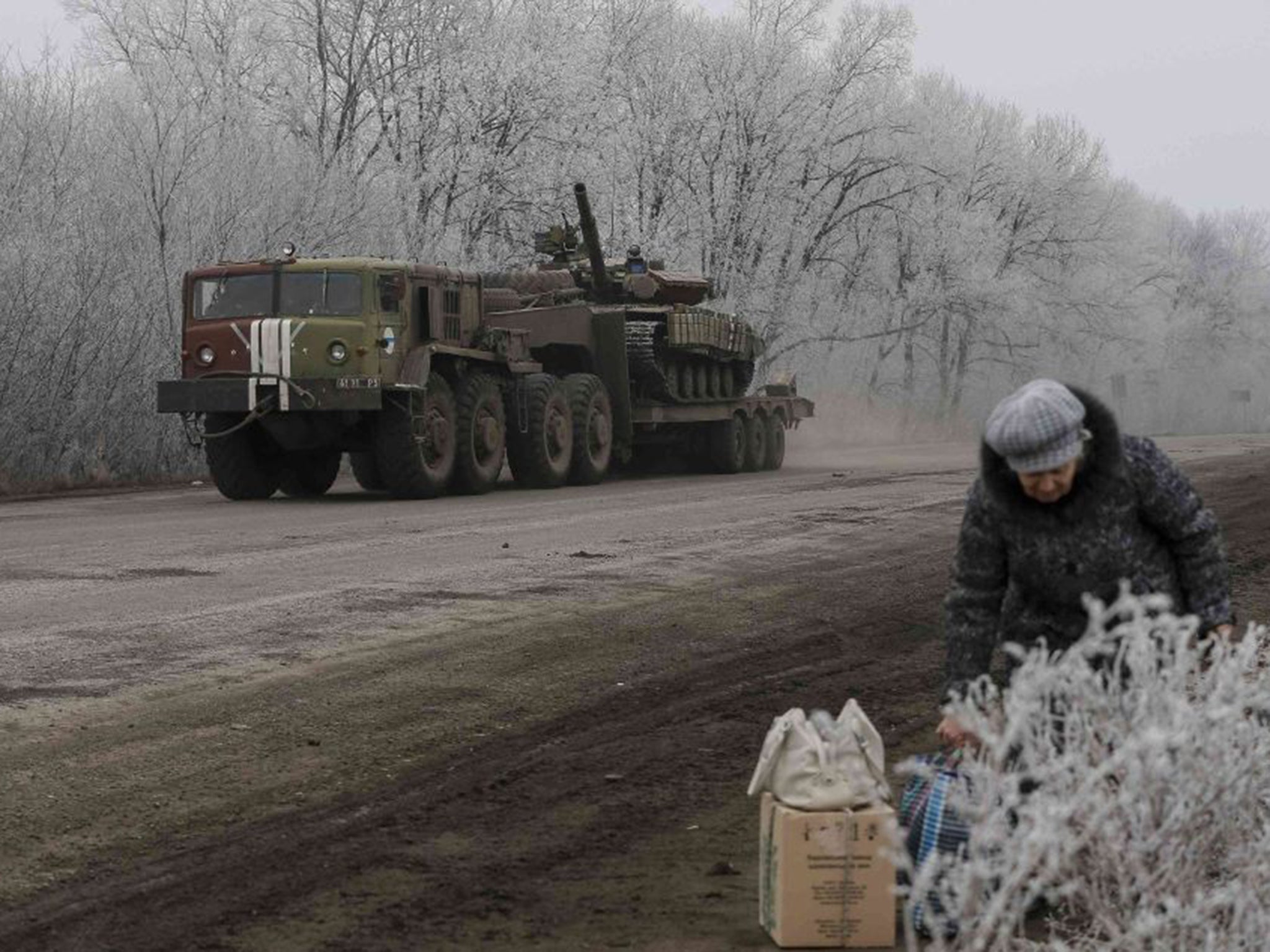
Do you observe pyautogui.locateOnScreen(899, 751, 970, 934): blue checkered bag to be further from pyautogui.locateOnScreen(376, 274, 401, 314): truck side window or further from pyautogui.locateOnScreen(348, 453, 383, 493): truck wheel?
pyautogui.locateOnScreen(348, 453, 383, 493): truck wheel

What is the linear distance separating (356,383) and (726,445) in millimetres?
9038

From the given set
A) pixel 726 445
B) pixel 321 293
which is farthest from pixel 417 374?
pixel 726 445

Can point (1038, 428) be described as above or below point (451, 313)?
below

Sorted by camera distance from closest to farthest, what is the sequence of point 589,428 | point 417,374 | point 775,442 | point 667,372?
point 417,374
point 589,428
point 667,372
point 775,442

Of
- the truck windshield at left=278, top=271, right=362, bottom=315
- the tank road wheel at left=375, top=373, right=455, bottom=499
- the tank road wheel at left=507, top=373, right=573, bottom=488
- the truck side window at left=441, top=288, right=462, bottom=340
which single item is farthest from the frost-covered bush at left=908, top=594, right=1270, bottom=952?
the tank road wheel at left=507, top=373, right=573, bottom=488

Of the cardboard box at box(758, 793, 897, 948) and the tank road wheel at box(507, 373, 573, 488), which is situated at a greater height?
the tank road wheel at box(507, 373, 573, 488)

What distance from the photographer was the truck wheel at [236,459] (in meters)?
21.1

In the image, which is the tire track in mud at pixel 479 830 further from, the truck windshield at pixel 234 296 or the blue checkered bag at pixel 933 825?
the truck windshield at pixel 234 296

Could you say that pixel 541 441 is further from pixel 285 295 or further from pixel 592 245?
pixel 592 245

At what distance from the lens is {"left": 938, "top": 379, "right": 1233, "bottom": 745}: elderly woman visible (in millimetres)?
5305

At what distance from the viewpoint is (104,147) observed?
2892 cm

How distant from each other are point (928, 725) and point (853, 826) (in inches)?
132

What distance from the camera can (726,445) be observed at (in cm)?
2822

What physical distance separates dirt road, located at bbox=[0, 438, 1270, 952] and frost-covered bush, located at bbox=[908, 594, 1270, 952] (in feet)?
4.61
